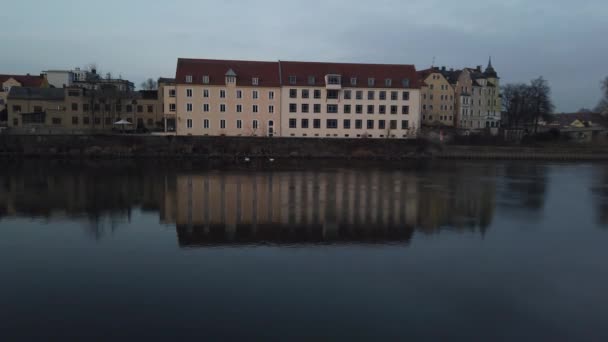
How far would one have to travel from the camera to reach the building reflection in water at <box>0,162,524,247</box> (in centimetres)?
1602

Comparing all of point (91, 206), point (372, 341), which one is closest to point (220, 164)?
point (91, 206)

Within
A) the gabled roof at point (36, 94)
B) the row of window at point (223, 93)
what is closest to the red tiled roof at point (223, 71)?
the row of window at point (223, 93)

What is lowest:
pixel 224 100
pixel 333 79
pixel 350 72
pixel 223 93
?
pixel 224 100

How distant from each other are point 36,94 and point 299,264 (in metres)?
52.7

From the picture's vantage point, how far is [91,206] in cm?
2002

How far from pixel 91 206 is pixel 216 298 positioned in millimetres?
12476

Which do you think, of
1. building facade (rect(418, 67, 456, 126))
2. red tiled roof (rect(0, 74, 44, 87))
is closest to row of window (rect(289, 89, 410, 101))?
building facade (rect(418, 67, 456, 126))

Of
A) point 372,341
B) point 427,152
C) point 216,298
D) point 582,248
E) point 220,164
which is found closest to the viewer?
point 372,341

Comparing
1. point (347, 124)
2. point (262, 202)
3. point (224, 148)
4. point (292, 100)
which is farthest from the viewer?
point (347, 124)

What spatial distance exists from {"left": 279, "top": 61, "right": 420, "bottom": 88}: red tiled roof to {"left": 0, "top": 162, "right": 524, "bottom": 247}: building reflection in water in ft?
62.3

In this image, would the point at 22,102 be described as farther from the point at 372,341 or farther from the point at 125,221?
the point at 372,341

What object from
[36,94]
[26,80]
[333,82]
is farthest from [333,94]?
[26,80]

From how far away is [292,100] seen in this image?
49.6 metres

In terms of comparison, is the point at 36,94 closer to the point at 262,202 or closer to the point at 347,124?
the point at 347,124
